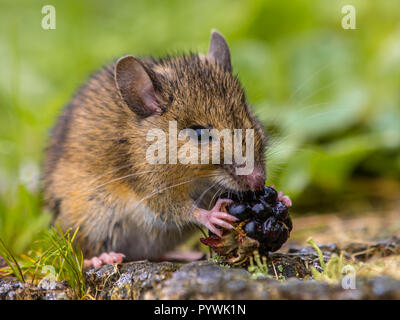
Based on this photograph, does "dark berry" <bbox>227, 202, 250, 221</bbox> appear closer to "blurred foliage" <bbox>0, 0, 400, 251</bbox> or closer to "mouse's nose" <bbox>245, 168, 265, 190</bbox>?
"mouse's nose" <bbox>245, 168, 265, 190</bbox>

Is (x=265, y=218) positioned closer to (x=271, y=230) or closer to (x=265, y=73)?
(x=271, y=230)

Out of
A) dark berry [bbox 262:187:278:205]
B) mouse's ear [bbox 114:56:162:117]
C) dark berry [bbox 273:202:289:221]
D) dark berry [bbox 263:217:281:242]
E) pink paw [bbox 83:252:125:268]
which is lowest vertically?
pink paw [bbox 83:252:125:268]

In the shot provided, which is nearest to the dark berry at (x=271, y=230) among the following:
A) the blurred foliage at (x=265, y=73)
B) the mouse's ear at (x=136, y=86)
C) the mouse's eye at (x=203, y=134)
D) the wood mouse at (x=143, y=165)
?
the wood mouse at (x=143, y=165)

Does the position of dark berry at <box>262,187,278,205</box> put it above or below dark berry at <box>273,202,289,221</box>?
above

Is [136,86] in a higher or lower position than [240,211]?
higher

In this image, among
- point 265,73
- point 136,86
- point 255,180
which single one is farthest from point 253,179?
point 265,73

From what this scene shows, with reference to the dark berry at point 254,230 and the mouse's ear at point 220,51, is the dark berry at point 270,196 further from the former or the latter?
the mouse's ear at point 220,51

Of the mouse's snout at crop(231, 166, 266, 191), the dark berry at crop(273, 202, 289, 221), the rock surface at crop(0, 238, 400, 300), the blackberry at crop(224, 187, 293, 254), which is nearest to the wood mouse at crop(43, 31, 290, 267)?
the mouse's snout at crop(231, 166, 266, 191)

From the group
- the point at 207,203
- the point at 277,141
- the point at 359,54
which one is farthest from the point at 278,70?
the point at 207,203

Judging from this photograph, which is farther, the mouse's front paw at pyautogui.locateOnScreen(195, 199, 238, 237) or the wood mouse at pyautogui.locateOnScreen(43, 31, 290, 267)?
the wood mouse at pyautogui.locateOnScreen(43, 31, 290, 267)
